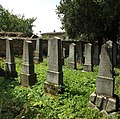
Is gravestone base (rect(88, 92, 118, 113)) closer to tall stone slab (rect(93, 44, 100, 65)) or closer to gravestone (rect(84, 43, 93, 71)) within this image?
gravestone (rect(84, 43, 93, 71))

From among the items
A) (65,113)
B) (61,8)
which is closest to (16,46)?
(61,8)

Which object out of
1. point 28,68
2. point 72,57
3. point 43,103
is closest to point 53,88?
point 43,103

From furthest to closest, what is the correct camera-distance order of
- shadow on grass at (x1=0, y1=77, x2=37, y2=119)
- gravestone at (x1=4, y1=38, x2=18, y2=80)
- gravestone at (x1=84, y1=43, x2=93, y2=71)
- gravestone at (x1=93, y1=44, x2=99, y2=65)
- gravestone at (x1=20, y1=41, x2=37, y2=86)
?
gravestone at (x1=93, y1=44, x2=99, y2=65) < gravestone at (x1=84, y1=43, x2=93, y2=71) < gravestone at (x1=4, y1=38, x2=18, y2=80) < gravestone at (x1=20, y1=41, x2=37, y2=86) < shadow on grass at (x1=0, y1=77, x2=37, y2=119)

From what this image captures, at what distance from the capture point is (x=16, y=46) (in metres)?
18.3

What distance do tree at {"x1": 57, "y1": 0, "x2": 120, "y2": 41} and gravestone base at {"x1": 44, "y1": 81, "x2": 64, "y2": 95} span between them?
11047 millimetres

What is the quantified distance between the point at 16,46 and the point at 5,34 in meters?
3.31

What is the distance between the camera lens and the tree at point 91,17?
59.1ft

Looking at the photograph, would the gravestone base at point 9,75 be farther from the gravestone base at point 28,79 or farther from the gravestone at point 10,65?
the gravestone base at point 28,79

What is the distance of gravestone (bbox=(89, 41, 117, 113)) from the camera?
620 centimetres

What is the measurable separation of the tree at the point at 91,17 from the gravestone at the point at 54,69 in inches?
412

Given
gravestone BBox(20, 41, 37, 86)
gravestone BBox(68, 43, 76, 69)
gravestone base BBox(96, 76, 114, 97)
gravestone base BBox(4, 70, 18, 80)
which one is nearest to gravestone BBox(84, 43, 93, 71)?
gravestone BBox(68, 43, 76, 69)

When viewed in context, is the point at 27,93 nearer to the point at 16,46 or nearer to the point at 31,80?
the point at 31,80

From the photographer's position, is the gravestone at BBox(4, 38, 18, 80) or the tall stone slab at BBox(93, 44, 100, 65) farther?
the tall stone slab at BBox(93, 44, 100, 65)

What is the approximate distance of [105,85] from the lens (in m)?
6.39
